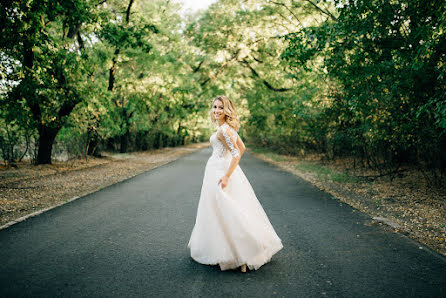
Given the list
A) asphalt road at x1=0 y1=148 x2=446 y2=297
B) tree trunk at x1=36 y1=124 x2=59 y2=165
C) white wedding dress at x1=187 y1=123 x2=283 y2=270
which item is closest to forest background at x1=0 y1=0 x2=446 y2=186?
tree trunk at x1=36 y1=124 x2=59 y2=165

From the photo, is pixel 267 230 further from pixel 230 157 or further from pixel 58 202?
pixel 58 202

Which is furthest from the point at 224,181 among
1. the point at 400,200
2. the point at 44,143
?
the point at 44,143

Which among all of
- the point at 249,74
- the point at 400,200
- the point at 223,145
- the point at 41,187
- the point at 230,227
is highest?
the point at 249,74

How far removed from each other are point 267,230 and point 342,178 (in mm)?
8834

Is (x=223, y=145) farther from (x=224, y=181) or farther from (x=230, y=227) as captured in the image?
(x=230, y=227)

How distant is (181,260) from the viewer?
4.02m

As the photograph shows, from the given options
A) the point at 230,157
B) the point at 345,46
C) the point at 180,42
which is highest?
the point at 180,42

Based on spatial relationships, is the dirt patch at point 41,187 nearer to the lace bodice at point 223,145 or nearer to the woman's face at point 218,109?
the lace bodice at point 223,145

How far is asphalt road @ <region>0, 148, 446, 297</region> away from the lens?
10.6 feet

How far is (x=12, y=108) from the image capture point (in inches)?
461

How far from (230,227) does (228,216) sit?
14 cm

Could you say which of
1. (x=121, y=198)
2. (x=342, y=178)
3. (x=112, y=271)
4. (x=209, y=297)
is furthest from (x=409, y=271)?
(x=342, y=178)

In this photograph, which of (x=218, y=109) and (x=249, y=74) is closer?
(x=218, y=109)

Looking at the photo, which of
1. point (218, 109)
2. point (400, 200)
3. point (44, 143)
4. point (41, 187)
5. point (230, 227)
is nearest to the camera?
point (230, 227)
